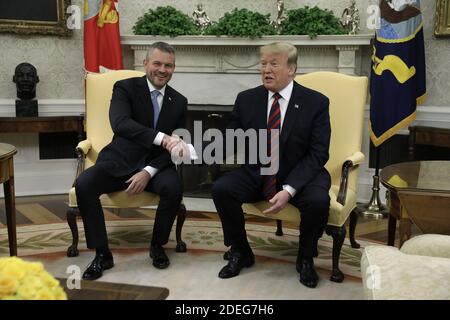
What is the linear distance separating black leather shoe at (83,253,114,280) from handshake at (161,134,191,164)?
2.32 ft

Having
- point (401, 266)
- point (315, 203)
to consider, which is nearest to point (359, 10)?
point (315, 203)

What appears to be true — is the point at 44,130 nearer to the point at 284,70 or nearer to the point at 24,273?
the point at 284,70

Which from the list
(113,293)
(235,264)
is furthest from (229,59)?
(113,293)

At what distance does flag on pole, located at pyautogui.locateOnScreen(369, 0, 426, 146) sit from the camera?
4.20m

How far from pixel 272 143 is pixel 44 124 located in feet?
8.19

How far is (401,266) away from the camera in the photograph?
152cm

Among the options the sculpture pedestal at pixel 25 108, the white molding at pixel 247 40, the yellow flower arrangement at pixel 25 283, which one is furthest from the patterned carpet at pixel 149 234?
the yellow flower arrangement at pixel 25 283

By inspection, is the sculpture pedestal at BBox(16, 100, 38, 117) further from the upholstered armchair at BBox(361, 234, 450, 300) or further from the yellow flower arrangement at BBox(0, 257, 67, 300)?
the upholstered armchair at BBox(361, 234, 450, 300)

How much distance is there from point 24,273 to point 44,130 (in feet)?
12.0

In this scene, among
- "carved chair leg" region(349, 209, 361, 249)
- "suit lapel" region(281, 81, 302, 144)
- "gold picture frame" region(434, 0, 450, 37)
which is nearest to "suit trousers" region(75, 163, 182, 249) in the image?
"suit lapel" region(281, 81, 302, 144)

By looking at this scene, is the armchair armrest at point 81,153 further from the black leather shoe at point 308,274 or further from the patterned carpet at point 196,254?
the black leather shoe at point 308,274

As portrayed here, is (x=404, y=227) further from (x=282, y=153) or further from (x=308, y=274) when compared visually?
(x=282, y=153)

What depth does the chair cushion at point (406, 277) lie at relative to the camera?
144 centimetres
